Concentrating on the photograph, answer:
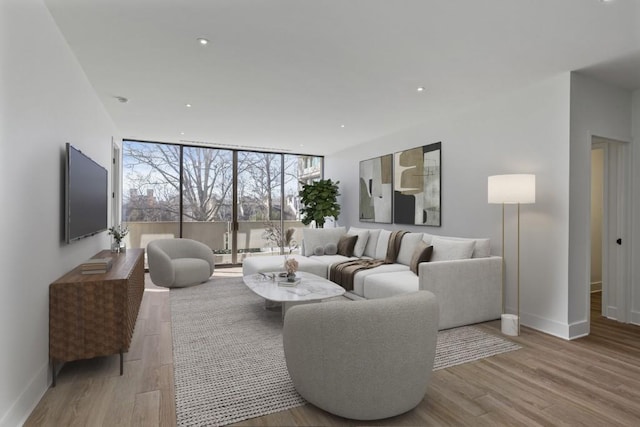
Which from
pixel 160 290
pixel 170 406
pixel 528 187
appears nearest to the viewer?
pixel 170 406

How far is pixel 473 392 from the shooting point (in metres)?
2.23

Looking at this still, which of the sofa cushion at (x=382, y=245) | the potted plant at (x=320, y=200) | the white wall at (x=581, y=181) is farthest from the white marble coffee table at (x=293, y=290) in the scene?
the potted plant at (x=320, y=200)

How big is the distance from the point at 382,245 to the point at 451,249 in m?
1.46

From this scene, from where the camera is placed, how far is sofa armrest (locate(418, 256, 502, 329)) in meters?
3.35

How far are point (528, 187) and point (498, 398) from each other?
1986 mm

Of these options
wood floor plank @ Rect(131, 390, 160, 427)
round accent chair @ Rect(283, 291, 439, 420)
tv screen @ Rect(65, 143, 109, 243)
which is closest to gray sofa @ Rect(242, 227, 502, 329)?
round accent chair @ Rect(283, 291, 439, 420)

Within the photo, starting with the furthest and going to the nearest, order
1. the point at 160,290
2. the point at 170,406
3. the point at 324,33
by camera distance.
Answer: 1. the point at 160,290
2. the point at 324,33
3. the point at 170,406

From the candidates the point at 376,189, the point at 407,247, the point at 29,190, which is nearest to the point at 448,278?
the point at 407,247

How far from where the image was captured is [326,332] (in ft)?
5.94

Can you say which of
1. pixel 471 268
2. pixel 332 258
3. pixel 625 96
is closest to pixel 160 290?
pixel 332 258

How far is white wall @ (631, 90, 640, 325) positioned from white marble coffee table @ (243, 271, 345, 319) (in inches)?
123

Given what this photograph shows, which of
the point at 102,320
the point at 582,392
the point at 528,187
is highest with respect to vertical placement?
the point at 528,187

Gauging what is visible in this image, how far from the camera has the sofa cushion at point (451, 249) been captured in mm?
3738

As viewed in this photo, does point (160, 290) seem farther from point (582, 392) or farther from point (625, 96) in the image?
point (625, 96)
